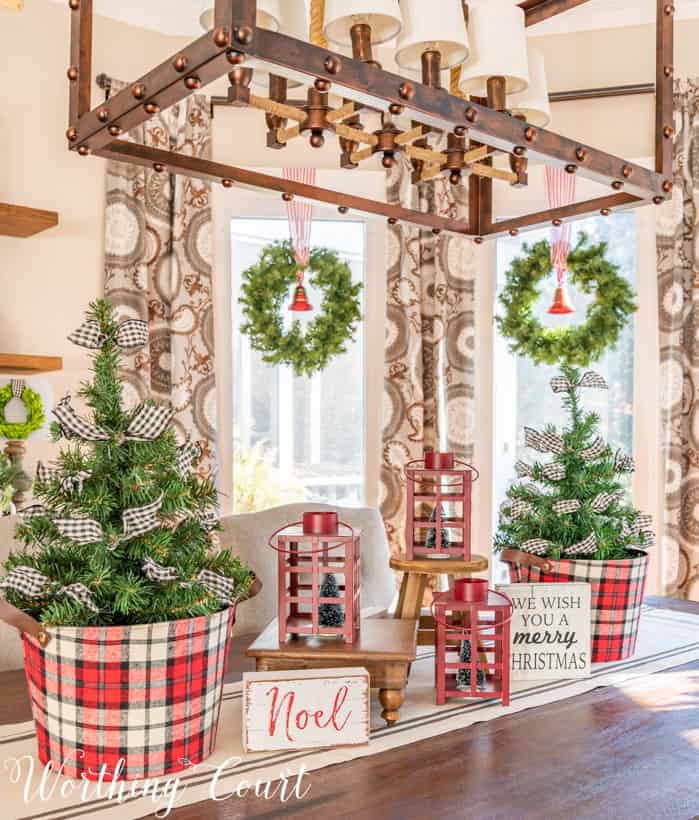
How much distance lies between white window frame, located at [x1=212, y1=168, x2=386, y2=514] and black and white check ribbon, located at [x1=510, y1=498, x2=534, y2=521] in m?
1.94

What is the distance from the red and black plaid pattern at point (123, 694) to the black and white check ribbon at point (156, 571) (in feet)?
0.18

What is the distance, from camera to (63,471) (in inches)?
45.3

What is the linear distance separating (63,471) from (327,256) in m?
2.54

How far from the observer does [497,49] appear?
1308 millimetres

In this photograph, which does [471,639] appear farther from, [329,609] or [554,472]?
[554,472]

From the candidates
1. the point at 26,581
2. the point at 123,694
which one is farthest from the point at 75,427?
the point at 123,694

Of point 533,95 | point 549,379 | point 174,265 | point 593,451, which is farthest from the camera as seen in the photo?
point 549,379

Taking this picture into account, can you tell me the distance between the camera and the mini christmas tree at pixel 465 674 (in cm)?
144

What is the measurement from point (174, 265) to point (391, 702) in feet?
7.82

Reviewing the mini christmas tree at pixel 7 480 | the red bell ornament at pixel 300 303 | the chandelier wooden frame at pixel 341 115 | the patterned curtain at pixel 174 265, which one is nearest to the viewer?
the chandelier wooden frame at pixel 341 115

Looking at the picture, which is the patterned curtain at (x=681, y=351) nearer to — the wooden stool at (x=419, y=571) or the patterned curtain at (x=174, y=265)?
the patterned curtain at (x=174, y=265)

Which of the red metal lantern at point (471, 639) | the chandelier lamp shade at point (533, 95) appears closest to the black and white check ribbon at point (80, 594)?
the red metal lantern at point (471, 639)

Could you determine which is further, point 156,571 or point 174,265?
point 174,265

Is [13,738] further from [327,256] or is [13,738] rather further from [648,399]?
[648,399]
